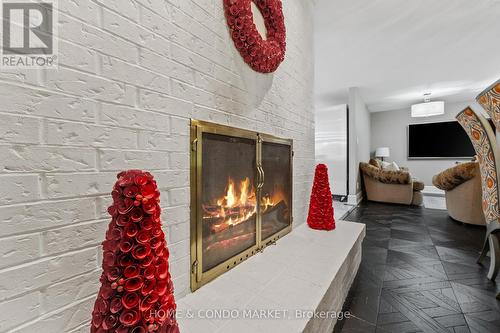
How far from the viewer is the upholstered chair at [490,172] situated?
5.31 feet

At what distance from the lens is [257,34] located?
1.25 metres

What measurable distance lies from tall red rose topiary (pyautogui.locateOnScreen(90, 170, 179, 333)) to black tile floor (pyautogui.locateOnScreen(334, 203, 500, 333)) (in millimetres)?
1107

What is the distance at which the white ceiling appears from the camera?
232 centimetres

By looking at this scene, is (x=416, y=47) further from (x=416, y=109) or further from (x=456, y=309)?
(x=456, y=309)

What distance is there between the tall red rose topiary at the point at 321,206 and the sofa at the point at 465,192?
2.51 meters

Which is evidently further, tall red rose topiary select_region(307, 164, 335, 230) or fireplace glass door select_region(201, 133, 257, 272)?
tall red rose topiary select_region(307, 164, 335, 230)

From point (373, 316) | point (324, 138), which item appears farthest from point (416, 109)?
point (373, 316)

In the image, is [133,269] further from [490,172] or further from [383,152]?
[383,152]

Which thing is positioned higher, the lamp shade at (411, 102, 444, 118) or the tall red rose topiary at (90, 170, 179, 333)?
the lamp shade at (411, 102, 444, 118)

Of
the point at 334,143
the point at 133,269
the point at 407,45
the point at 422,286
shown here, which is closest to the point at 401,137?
the point at 334,143

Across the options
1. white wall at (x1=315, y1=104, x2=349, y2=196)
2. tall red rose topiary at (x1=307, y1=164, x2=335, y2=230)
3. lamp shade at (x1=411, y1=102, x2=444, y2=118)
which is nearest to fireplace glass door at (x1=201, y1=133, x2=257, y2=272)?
tall red rose topiary at (x1=307, y1=164, x2=335, y2=230)

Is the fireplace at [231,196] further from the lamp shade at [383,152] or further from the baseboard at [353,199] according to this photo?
the lamp shade at [383,152]

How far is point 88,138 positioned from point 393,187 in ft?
16.9

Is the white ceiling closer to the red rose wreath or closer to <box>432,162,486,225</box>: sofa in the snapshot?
the red rose wreath
